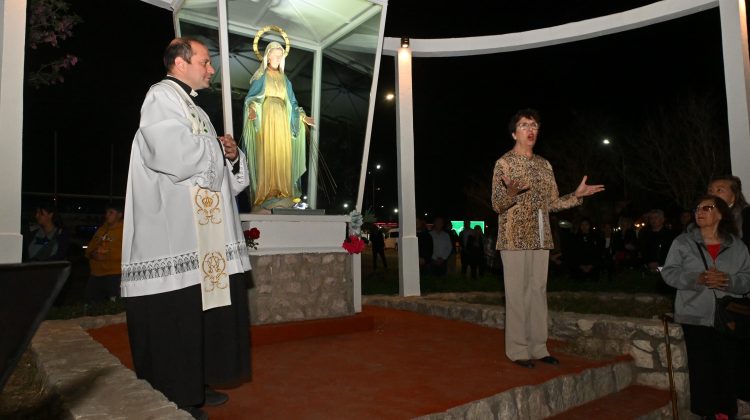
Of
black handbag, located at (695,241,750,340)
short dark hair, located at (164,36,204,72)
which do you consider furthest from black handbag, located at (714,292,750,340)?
short dark hair, located at (164,36,204,72)

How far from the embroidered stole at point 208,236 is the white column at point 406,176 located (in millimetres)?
5523

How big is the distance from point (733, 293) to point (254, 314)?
12.8 feet

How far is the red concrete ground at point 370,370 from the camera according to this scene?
3133mm

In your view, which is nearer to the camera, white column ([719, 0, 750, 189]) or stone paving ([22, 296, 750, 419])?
stone paving ([22, 296, 750, 419])

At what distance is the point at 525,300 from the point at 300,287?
239 cm

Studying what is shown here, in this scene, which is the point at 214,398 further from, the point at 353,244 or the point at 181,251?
the point at 353,244

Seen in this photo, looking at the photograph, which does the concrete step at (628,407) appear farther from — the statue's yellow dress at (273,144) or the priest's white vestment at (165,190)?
the statue's yellow dress at (273,144)

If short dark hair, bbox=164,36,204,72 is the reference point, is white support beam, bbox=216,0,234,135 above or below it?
above

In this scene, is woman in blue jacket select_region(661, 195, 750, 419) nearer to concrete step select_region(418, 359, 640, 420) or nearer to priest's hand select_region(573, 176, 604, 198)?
concrete step select_region(418, 359, 640, 420)

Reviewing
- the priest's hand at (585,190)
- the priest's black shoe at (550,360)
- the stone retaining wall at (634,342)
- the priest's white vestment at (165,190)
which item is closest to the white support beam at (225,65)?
the priest's white vestment at (165,190)

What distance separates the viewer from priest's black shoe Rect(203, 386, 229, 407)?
315cm

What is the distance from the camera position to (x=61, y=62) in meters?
6.43

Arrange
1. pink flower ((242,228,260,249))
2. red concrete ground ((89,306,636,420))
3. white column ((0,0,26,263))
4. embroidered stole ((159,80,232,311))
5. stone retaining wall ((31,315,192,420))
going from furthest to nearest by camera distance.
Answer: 1. white column ((0,0,26,263))
2. pink flower ((242,228,260,249))
3. red concrete ground ((89,306,636,420))
4. embroidered stole ((159,80,232,311))
5. stone retaining wall ((31,315,192,420))

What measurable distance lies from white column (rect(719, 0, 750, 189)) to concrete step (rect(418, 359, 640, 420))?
3.57m
